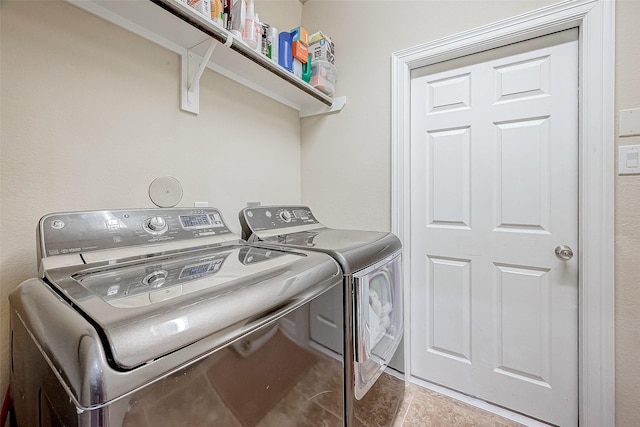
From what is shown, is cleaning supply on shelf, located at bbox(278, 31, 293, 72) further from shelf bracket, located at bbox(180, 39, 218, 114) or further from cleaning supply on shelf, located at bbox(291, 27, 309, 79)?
shelf bracket, located at bbox(180, 39, 218, 114)

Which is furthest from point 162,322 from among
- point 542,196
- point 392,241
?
point 542,196

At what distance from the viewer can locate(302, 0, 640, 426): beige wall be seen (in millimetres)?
1179

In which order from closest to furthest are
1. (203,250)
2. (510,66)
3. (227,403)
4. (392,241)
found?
(227,403) < (203,250) < (392,241) < (510,66)

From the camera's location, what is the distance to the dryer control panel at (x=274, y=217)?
136 cm

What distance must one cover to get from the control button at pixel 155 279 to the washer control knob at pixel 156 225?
0.94 feet

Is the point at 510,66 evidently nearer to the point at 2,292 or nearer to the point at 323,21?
the point at 323,21

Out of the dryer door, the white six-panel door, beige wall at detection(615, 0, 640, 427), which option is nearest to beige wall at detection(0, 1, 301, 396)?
the dryer door

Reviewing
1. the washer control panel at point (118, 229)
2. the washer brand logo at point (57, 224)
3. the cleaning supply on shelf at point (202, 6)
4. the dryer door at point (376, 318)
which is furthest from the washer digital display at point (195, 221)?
the cleaning supply on shelf at point (202, 6)

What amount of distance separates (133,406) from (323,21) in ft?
7.73

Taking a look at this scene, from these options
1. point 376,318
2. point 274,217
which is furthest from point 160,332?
point 274,217

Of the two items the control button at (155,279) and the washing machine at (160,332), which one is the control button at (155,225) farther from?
the control button at (155,279)

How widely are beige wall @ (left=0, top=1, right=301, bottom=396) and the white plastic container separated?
1.82 feet

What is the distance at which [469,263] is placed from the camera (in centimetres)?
160

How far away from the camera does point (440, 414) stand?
1.48 m
